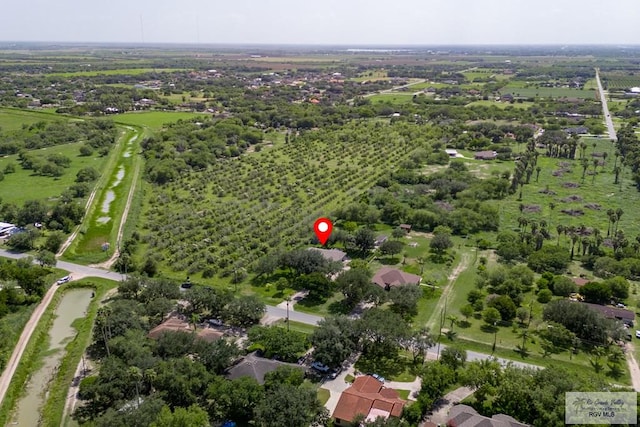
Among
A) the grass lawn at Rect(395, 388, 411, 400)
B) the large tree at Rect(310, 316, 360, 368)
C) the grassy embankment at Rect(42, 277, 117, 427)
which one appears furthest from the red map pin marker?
the grass lawn at Rect(395, 388, 411, 400)

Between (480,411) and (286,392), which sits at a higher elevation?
(286,392)

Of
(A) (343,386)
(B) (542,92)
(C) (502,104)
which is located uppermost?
(B) (542,92)

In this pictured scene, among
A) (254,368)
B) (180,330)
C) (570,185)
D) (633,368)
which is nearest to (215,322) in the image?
(180,330)

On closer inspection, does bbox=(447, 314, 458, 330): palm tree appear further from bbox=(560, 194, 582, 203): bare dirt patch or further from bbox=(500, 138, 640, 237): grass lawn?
bbox=(560, 194, 582, 203): bare dirt patch

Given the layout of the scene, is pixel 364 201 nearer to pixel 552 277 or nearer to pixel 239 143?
pixel 552 277

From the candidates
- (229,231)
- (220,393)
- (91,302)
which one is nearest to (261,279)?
(229,231)

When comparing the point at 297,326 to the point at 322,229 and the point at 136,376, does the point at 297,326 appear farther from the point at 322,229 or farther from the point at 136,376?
the point at 322,229

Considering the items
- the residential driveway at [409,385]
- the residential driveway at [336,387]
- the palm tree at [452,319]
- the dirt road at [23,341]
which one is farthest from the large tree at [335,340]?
the dirt road at [23,341]
